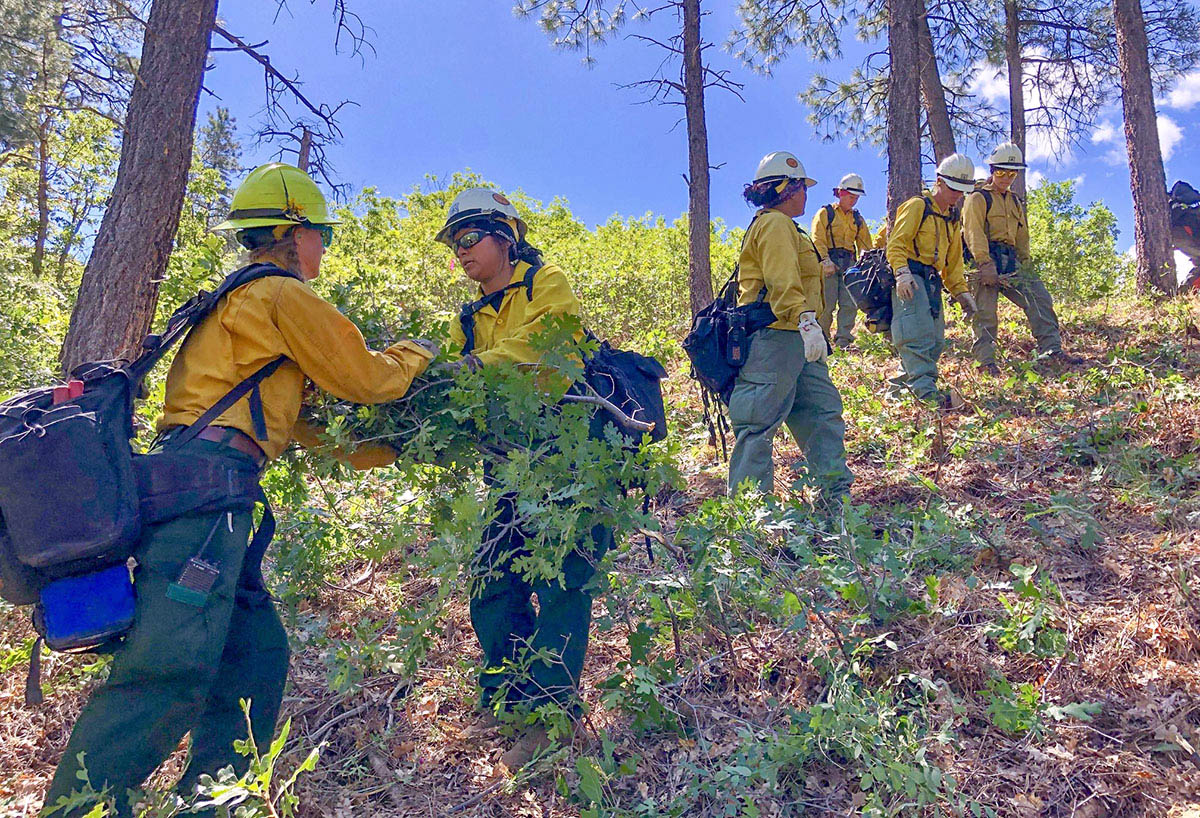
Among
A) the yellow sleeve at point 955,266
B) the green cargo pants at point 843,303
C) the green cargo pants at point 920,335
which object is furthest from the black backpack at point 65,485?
the green cargo pants at point 843,303

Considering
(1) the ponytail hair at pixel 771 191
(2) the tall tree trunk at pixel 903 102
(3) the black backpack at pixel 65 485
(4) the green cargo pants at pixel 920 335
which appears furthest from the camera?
(2) the tall tree trunk at pixel 903 102

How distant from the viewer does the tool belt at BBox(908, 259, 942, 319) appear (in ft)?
18.6

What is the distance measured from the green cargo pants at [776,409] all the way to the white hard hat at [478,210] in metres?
1.69

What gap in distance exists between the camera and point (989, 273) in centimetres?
599

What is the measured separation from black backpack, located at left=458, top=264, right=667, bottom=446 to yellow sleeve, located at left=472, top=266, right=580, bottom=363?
48mm

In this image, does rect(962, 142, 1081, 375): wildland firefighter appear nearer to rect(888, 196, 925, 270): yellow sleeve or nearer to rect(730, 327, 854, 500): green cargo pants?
rect(888, 196, 925, 270): yellow sleeve

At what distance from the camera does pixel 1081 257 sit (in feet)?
27.7

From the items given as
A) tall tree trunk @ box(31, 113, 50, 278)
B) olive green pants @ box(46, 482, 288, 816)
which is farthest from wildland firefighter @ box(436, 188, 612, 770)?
tall tree trunk @ box(31, 113, 50, 278)

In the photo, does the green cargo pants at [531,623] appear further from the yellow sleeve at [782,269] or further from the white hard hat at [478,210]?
the yellow sleeve at [782,269]

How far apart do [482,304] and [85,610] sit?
164 cm

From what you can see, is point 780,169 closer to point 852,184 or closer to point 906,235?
point 906,235

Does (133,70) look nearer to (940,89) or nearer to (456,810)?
(456,810)

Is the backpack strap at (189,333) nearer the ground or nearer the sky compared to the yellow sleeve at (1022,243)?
nearer the ground

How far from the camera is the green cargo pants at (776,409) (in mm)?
4008
